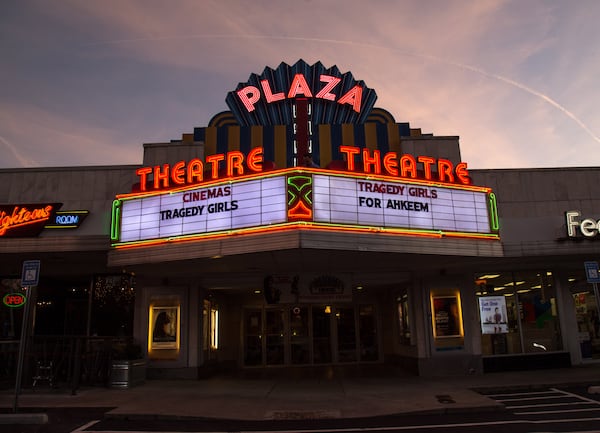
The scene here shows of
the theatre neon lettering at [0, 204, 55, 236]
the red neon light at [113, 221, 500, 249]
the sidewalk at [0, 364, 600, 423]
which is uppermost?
the theatre neon lettering at [0, 204, 55, 236]

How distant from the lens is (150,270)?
16.3 metres

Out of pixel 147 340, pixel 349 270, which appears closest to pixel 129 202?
pixel 147 340

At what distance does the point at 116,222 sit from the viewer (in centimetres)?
1505

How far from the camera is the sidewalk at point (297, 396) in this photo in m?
11.1

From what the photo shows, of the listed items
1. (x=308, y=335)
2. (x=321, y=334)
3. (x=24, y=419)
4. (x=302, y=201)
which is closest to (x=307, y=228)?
(x=302, y=201)

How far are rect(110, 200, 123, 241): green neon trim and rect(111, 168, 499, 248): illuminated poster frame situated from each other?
0.03 meters

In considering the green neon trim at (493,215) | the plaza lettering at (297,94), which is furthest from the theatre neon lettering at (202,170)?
the plaza lettering at (297,94)

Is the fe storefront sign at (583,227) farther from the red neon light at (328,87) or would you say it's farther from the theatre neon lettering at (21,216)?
the theatre neon lettering at (21,216)

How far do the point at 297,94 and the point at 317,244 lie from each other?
10647mm

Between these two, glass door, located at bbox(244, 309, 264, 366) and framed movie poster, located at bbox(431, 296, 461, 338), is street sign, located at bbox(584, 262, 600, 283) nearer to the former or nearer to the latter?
framed movie poster, located at bbox(431, 296, 461, 338)

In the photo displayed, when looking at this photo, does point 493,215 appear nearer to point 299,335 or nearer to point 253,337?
point 299,335

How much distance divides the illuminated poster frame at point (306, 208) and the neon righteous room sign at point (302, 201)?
27mm

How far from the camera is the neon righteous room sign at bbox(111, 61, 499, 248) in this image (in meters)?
13.0

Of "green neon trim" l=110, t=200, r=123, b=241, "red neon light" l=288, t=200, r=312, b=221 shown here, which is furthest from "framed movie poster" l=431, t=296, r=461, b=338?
"green neon trim" l=110, t=200, r=123, b=241
